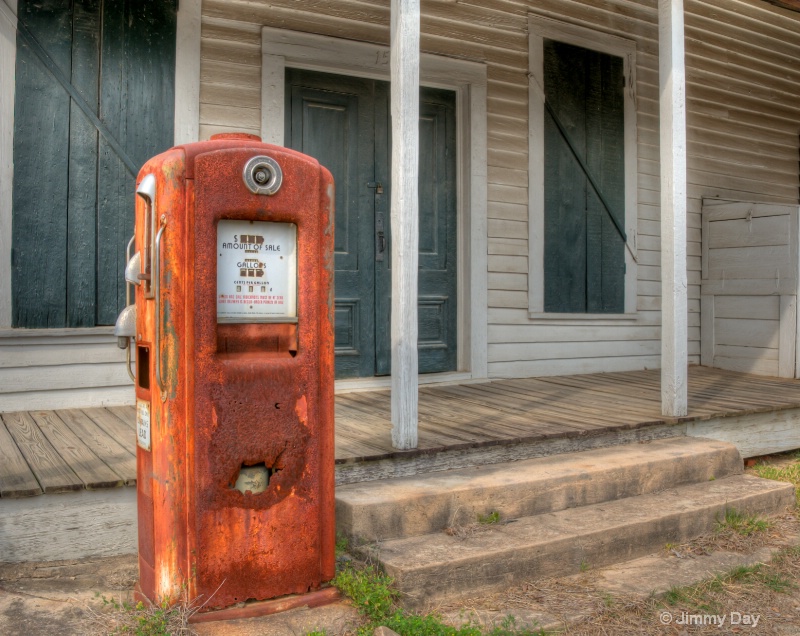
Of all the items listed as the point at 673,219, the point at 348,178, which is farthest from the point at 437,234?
the point at 673,219

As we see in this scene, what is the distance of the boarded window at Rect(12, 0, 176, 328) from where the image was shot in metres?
4.24

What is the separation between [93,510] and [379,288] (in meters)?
2.76

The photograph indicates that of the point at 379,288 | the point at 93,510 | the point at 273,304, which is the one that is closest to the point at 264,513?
the point at 273,304

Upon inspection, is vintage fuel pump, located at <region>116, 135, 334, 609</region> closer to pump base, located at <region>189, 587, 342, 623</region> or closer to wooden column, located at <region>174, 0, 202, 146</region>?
pump base, located at <region>189, 587, 342, 623</region>

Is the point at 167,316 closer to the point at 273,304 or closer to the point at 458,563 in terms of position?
the point at 273,304

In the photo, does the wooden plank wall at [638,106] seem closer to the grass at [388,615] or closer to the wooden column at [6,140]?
the wooden column at [6,140]

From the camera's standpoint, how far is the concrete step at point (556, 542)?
8.71 feet

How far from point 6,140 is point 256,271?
8.52ft

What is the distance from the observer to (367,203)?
527cm

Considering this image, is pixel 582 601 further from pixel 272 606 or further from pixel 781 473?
pixel 781 473

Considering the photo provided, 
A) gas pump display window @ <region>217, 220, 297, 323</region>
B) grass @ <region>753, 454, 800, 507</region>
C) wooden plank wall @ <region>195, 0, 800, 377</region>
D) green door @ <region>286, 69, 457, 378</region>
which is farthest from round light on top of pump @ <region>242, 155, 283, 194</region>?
grass @ <region>753, 454, 800, 507</region>

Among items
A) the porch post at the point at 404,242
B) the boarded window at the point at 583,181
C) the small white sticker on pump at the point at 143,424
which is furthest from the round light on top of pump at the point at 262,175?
the boarded window at the point at 583,181

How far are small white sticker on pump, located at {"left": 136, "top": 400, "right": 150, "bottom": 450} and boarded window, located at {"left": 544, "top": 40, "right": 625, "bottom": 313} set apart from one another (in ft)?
13.4

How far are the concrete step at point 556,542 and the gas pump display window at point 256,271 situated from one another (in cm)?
99
